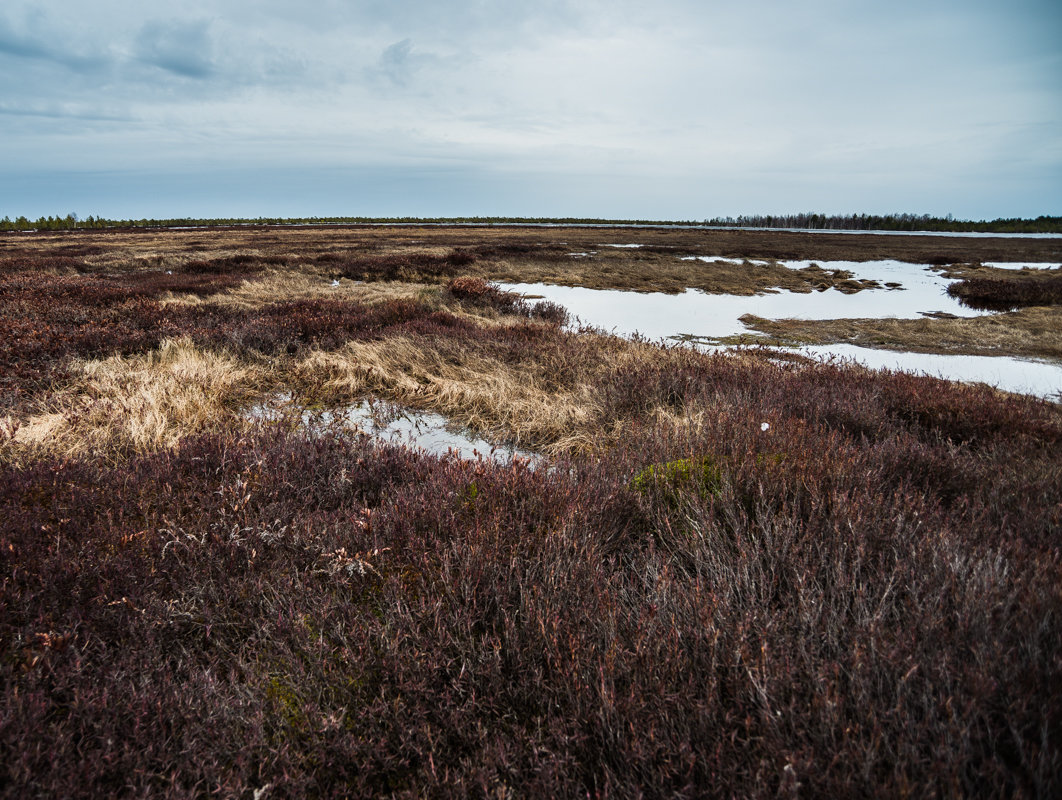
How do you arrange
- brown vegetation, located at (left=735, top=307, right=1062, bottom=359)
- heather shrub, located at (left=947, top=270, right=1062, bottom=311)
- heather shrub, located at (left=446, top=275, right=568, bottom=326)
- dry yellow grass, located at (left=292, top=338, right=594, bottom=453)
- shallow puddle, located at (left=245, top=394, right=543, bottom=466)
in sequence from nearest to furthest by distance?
shallow puddle, located at (left=245, top=394, right=543, bottom=466)
dry yellow grass, located at (left=292, top=338, right=594, bottom=453)
brown vegetation, located at (left=735, top=307, right=1062, bottom=359)
heather shrub, located at (left=446, top=275, right=568, bottom=326)
heather shrub, located at (left=947, top=270, right=1062, bottom=311)

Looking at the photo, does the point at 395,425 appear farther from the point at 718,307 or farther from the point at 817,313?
the point at 817,313

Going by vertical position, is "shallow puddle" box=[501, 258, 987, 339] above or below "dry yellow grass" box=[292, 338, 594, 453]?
above

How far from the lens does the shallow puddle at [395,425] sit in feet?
16.3

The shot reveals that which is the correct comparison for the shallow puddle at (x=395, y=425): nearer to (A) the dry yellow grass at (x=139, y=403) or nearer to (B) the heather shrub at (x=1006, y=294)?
(A) the dry yellow grass at (x=139, y=403)

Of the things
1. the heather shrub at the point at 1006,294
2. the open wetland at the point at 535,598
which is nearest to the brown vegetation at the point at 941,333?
the heather shrub at the point at 1006,294

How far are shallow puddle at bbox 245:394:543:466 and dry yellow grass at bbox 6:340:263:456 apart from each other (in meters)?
0.52

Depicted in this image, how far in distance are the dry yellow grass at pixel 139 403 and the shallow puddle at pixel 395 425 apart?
0.52 metres

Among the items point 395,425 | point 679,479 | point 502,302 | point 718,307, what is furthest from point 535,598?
point 718,307

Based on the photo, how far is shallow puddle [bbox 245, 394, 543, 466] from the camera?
497 centimetres

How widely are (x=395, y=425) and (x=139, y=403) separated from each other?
255cm

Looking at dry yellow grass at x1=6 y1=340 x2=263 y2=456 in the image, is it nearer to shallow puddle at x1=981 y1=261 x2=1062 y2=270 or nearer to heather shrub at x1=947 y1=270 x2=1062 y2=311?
heather shrub at x1=947 y1=270 x2=1062 y2=311

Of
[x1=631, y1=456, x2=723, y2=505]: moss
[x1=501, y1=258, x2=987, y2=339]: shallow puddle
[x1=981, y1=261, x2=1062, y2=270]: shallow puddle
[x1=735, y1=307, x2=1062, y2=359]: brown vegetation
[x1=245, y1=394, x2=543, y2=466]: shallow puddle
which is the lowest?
[x1=245, y1=394, x2=543, y2=466]: shallow puddle

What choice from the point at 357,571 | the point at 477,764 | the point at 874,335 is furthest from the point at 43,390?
the point at 874,335

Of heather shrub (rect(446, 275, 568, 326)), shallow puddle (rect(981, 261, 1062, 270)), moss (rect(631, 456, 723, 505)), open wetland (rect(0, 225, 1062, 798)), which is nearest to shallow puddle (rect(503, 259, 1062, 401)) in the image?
heather shrub (rect(446, 275, 568, 326))
